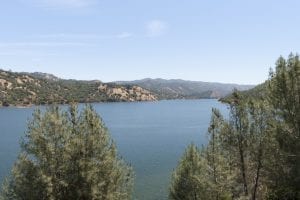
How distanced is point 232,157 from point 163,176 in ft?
154

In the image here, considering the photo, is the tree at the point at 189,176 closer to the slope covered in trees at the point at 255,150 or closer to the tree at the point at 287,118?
the slope covered in trees at the point at 255,150


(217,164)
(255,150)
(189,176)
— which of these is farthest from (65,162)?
(189,176)

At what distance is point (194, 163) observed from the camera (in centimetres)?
4634

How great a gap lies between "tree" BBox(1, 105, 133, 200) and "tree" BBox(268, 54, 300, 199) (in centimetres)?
1345

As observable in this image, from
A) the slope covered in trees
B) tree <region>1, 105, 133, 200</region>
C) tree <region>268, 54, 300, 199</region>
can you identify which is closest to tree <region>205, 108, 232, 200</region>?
the slope covered in trees

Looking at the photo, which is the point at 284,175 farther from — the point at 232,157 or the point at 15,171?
the point at 15,171

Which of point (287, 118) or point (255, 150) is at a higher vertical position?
point (287, 118)

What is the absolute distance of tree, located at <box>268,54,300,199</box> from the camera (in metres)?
29.8

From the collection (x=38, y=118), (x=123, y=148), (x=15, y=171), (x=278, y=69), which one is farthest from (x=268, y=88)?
(x=123, y=148)

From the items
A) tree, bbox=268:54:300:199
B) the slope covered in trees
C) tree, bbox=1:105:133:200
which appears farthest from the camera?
tree, bbox=1:105:133:200

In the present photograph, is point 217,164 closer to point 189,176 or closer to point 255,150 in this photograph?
point 255,150

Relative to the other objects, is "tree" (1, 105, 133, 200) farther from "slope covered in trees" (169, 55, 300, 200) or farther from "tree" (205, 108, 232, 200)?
"slope covered in trees" (169, 55, 300, 200)

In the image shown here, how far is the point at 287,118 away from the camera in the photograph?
30.7 m

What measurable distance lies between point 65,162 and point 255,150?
59.0ft
